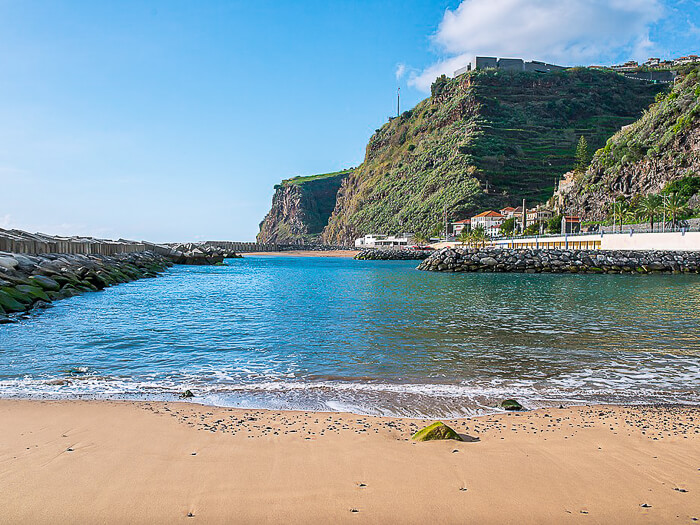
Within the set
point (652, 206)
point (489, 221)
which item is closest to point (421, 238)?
point (489, 221)

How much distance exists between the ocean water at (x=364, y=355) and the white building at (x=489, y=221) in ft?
309

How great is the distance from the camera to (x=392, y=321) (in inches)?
679

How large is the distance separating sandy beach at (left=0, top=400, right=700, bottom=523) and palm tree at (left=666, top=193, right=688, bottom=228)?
62.9 meters

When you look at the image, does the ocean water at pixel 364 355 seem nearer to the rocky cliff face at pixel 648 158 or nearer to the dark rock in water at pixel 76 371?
the dark rock in water at pixel 76 371

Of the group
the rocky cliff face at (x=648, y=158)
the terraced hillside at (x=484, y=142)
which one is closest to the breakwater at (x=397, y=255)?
the terraced hillside at (x=484, y=142)

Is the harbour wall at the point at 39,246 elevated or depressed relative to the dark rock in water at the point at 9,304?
elevated

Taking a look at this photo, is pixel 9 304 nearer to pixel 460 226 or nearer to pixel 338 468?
pixel 338 468

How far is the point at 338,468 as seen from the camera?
468cm

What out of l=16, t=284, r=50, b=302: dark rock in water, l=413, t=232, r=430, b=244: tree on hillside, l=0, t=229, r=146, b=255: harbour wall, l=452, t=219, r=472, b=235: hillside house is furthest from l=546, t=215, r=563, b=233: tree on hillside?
l=16, t=284, r=50, b=302: dark rock in water

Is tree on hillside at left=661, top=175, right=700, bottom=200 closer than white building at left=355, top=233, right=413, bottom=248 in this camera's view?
Yes

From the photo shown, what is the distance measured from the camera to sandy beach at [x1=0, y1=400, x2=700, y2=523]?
3.81 m

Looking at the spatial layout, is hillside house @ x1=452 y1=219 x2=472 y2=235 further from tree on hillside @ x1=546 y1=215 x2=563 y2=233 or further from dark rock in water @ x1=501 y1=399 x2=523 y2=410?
dark rock in water @ x1=501 y1=399 x2=523 y2=410

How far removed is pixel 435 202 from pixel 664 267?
92.1 meters

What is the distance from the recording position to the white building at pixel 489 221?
11347 centimetres
